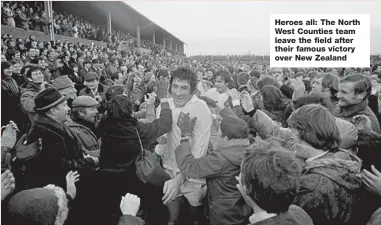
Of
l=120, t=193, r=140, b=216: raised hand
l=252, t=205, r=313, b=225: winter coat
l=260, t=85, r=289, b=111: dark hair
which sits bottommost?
l=120, t=193, r=140, b=216: raised hand

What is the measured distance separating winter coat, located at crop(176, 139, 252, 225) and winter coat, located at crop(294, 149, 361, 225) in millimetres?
532

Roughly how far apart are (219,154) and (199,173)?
17 cm

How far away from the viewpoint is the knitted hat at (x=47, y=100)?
217cm

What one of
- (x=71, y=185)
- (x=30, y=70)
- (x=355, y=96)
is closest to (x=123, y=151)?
(x=71, y=185)

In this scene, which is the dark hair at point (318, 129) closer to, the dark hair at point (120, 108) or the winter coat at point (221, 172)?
the winter coat at point (221, 172)

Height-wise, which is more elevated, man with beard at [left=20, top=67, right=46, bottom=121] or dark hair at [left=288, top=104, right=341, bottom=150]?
man with beard at [left=20, top=67, right=46, bottom=121]

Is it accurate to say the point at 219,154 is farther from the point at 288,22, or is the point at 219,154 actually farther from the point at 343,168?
the point at 288,22

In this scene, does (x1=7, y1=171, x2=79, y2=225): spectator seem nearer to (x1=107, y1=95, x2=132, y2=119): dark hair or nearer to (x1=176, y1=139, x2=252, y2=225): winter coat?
(x1=176, y1=139, x2=252, y2=225): winter coat

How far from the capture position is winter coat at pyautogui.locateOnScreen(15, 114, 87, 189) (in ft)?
6.81

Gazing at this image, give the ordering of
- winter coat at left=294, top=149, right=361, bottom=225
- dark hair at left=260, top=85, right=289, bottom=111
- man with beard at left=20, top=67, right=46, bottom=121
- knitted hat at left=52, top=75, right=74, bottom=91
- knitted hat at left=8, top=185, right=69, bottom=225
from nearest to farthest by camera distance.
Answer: knitted hat at left=8, top=185, right=69, bottom=225, winter coat at left=294, top=149, right=361, bottom=225, dark hair at left=260, top=85, right=289, bottom=111, knitted hat at left=52, top=75, right=74, bottom=91, man with beard at left=20, top=67, right=46, bottom=121

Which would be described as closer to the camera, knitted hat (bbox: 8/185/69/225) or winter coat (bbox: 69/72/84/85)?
knitted hat (bbox: 8/185/69/225)

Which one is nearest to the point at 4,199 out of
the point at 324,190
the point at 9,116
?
the point at 324,190

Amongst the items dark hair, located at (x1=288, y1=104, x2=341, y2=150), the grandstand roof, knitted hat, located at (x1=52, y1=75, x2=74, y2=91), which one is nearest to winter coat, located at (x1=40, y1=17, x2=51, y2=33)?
the grandstand roof

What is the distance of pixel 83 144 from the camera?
109 inches
